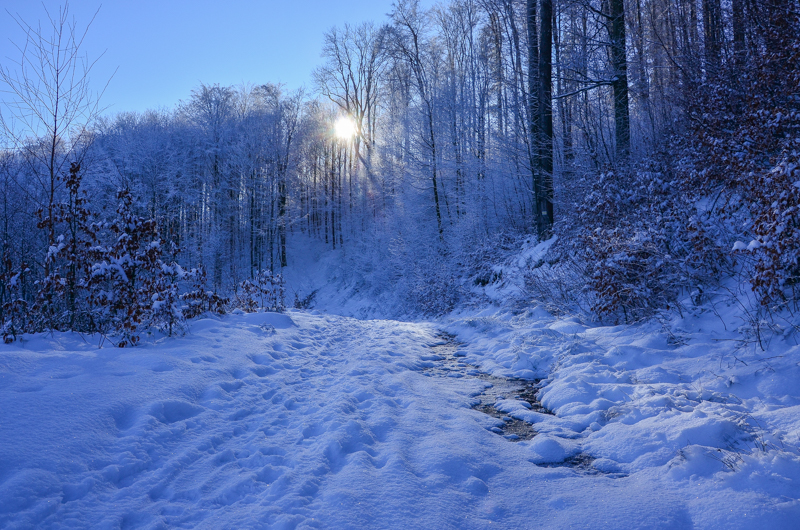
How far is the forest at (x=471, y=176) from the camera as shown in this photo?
5.45 meters

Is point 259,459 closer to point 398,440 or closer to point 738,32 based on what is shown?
point 398,440

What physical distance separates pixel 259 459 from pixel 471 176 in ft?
60.0

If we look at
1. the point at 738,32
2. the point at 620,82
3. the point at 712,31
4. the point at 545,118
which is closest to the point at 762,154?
the point at 738,32

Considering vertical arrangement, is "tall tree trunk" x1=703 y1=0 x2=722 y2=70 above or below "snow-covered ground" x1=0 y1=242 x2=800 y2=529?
above

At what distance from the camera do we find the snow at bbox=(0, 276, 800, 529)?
2.28m

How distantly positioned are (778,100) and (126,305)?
978 cm

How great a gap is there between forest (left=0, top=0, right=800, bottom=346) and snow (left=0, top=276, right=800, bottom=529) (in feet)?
3.51

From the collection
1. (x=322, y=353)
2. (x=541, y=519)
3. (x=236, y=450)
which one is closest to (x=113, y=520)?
(x=236, y=450)

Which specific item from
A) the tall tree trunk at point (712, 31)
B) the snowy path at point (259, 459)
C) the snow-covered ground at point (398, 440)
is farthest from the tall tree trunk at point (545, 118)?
the snowy path at point (259, 459)

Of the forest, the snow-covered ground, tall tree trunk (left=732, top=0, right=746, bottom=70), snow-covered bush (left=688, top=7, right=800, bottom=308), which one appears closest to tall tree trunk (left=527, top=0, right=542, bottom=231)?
the forest

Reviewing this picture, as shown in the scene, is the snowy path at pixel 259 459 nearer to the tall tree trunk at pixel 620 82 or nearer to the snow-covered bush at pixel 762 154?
the snow-covered bush at pixel 762 154

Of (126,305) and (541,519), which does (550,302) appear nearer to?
(541,519)

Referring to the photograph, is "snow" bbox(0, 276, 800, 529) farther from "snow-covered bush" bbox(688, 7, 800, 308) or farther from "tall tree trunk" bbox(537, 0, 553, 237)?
"tall tree trunk" bbox(537, 0, 553, 237)

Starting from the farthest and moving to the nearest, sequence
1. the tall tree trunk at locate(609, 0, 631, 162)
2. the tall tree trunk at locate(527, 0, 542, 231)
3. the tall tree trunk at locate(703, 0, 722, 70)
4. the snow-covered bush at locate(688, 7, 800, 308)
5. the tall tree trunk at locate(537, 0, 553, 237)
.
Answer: the tall tree trunk at locate(527, 0, 542, 231) < the tall tree trunk at locate(537, 0, 553, 237) < the tall tree trunk at locate(609, 0, 631, 162) < the tall tree trunk at locate(703, 0, 722, 70) < the snow-covered bush at locate(688, 7, 800, 308)
